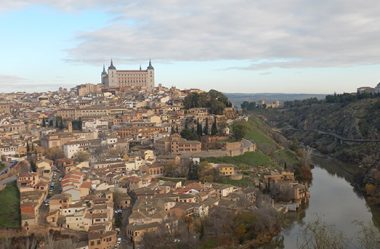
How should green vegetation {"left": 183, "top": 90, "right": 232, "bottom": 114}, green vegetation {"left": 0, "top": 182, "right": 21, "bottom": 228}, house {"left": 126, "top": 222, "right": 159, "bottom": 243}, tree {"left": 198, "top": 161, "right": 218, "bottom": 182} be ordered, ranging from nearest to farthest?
house {"left": 126, "top": 222, "right": 159, "bottom": 243} < green vegetation {"left": 0, "top": 182, "right": 21, "bottom": 228} < tree {"left": 198, "top": 161, "right": 218, "bottom": 182} < green vegetation {"left": 183, "top": 90, "right": 232, "bottom": 114}

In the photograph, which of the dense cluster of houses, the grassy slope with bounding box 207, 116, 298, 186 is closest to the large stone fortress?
the dense cluster of houses

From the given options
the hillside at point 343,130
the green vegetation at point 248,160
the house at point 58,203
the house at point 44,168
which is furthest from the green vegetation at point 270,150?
the house at point 58,203

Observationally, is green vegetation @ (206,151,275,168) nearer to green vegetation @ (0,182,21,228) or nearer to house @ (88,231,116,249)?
green vegetation @ (0,182,21,228)

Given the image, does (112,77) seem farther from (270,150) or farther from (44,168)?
(44,168)

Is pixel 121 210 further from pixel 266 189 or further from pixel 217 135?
pixel 217 135

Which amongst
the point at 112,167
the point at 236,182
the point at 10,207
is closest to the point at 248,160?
the point at 236,182

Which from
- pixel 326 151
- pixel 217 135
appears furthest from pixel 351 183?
pixel 326 151
